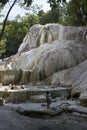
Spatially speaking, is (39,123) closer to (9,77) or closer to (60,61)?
(60,61)

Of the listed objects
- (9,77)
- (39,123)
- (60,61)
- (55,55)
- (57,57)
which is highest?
(39,123)

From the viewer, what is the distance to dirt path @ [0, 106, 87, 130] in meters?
12.7

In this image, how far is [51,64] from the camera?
31031 millimetres

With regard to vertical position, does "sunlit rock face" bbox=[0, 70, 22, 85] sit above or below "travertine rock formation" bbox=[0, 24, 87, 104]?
below

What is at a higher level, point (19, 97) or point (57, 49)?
point (57, 49)

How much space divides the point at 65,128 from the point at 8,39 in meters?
48.5

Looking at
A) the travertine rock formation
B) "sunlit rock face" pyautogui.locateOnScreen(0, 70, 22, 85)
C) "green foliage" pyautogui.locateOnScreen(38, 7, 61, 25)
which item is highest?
"green foliage" pyautogui.locateOnScreen(38, 7, 61, 25)

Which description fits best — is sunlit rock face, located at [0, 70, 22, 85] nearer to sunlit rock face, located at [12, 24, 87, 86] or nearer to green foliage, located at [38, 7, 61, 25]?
sunlit rock face, located at [12, 24, 87, 86]

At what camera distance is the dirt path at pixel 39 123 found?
12656 mm

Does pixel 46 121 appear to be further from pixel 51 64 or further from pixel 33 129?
pixel 51 64

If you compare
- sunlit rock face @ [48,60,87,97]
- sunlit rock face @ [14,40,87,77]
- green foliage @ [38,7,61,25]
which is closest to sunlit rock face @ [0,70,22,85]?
sunlit rock face @ [14,40,87,77]

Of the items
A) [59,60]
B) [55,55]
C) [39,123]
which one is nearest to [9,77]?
[55,55]

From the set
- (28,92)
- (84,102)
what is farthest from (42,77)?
(84,102)

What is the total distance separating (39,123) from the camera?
13523 millimetres
